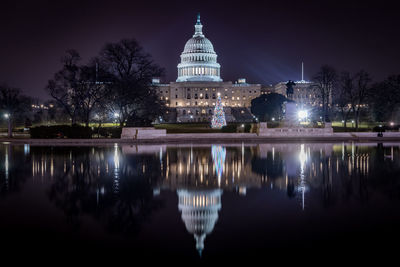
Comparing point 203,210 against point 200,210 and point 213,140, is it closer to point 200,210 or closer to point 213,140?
point 200,210

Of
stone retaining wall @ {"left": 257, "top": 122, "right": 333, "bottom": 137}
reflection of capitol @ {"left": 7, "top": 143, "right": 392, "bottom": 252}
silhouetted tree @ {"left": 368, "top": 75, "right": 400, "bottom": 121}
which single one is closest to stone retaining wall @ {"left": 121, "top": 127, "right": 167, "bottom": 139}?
stone retaining wall @ {"left": 257, "top": 122, "right": 333, "bottom": 137}

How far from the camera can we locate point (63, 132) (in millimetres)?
39906

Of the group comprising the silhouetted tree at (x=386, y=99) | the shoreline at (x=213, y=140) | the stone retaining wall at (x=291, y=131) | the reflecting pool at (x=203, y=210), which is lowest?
the reflecting pool at (x=203, y=210)

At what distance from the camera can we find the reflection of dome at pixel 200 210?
857cm

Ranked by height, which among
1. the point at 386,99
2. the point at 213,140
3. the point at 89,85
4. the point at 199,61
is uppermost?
the point at 199,61

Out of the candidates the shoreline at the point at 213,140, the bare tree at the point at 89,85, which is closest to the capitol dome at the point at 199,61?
the bare tree at the point at 89,85

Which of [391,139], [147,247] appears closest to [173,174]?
[147,247]

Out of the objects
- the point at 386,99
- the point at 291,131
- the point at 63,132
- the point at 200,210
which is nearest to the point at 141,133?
the point at 63,132

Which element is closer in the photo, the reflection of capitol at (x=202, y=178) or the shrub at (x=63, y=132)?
the reflection of capitol at (x=202, y=178)

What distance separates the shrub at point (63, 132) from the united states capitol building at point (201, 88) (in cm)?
7286

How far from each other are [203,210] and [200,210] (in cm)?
7

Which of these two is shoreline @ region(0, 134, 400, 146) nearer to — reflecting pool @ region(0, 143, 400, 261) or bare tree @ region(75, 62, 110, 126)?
bare tree @ region(75, 62, 110, 126)

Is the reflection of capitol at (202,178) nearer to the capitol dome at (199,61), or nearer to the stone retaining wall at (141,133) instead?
the stone retaining wall at (141,133)

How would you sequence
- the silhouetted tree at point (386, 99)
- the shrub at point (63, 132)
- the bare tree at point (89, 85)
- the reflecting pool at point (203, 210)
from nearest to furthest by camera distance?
the reflecting pool at point (203, 210) < the shrub at point (63, 132) < the bare tree at point (89, 85) < the silhouetted tree at point (386, 99)
